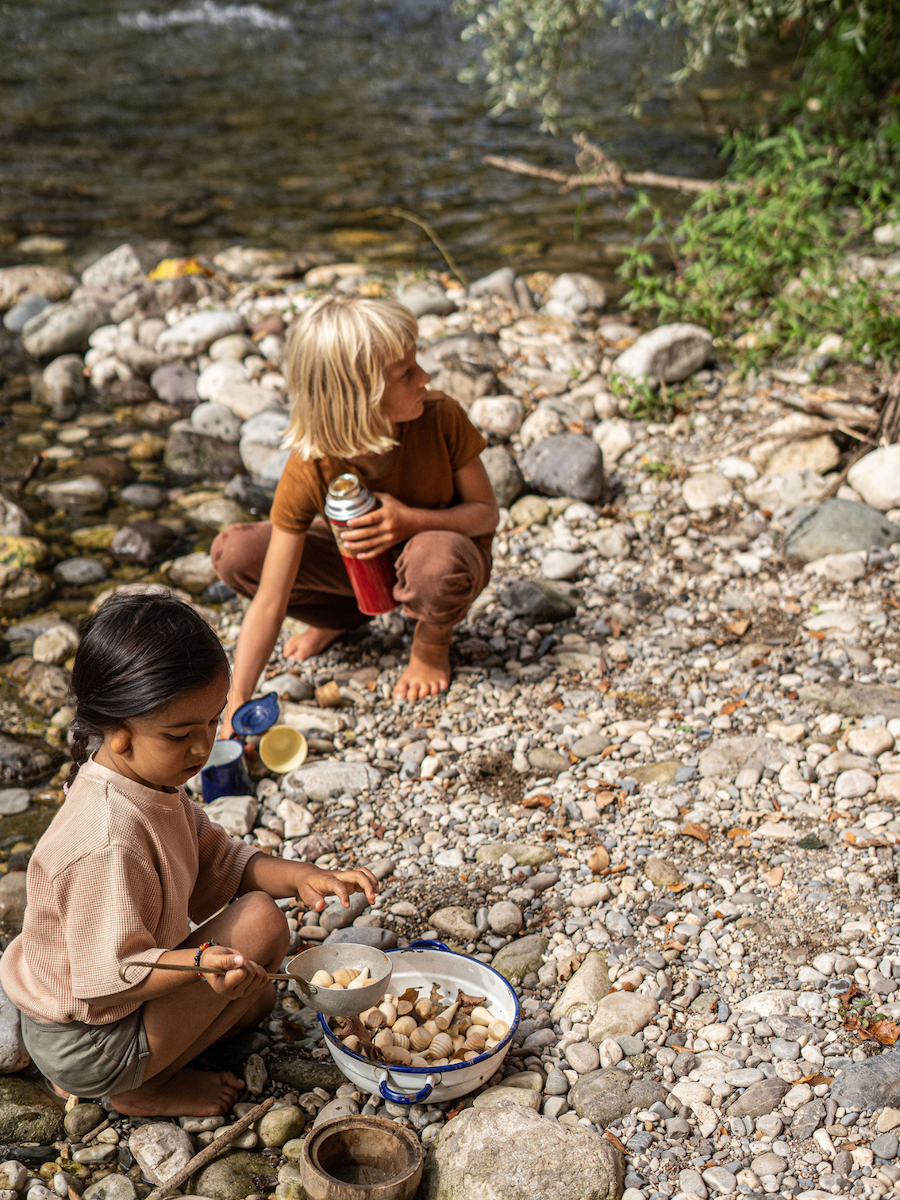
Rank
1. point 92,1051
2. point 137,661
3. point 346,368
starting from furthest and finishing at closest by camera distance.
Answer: point 346,368 → point 92,1051 → point 137,661

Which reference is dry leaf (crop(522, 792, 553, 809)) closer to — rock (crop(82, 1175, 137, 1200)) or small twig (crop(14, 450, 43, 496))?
rock (crop(82, 1175, 137, 1200))

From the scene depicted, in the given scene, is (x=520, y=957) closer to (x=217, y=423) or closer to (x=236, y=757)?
(x=236, y=757)

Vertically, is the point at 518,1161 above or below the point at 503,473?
above

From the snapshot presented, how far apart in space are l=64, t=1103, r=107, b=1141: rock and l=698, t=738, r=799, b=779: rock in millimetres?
1832

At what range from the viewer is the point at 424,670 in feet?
12.3

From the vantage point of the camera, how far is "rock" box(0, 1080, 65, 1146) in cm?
233

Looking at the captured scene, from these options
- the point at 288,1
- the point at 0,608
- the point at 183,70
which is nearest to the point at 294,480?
the point at 0,608

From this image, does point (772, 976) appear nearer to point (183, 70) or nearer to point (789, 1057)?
point (789, 1057)

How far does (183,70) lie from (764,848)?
1320cm

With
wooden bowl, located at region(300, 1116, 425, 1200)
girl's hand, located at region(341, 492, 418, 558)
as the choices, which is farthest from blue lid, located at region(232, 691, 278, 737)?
wooden bowl, located at region(300, 1116, 425, 1200)

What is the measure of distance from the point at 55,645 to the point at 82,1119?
213 cm

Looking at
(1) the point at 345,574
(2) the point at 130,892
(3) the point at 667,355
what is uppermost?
(2) the point at 130,892

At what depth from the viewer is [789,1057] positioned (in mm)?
2344

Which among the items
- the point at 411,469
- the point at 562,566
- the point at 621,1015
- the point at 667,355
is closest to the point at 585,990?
the point at 621,1015
